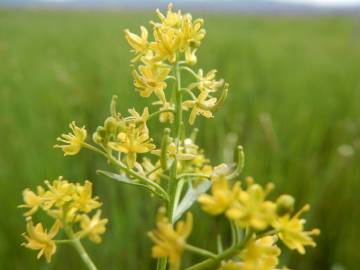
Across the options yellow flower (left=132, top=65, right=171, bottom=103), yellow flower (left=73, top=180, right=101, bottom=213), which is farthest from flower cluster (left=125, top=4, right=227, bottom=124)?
yellow flower (left=73, top=180, right=101, bottom=213)

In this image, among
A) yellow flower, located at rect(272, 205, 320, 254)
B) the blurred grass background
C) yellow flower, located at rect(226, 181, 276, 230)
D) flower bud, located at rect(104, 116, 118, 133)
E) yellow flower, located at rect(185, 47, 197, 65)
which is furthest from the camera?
the blurred grass background

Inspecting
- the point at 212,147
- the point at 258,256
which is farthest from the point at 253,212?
the point at 212,147

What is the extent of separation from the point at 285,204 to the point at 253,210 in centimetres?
8

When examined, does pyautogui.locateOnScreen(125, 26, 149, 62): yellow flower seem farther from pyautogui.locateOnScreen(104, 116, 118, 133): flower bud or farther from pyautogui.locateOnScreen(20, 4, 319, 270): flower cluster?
pyautogui.locateOnScreen(104, 116, 118, 133): flower bud

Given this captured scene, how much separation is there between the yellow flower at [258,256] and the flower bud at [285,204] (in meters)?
0.08

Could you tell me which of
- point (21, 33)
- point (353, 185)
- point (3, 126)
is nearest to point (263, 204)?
point (353, 185)

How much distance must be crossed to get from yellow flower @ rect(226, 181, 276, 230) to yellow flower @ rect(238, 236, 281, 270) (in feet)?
0.24

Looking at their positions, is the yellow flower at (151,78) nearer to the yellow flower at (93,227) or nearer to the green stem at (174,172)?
Result: the green stem at (174,172)

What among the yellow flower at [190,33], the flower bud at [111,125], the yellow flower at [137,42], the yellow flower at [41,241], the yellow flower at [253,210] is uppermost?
the yellow flower at [190,33]

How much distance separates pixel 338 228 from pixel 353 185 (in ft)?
1.00

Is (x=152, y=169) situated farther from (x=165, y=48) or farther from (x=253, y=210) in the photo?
(x=253, y=210)

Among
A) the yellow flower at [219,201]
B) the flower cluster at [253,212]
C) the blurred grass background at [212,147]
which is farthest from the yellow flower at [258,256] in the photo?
the blurred grass background at [212,147]

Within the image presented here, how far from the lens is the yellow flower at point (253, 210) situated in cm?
83

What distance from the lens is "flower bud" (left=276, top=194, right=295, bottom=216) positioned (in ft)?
2.89
